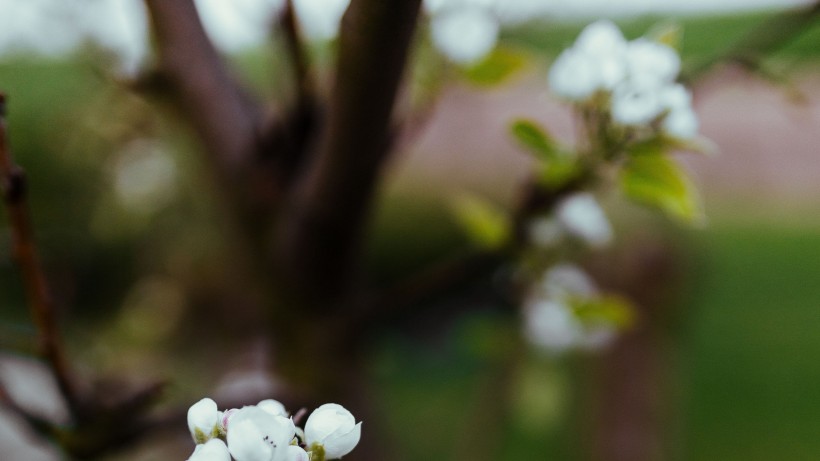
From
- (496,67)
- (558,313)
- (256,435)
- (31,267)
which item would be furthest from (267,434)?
(558,313)

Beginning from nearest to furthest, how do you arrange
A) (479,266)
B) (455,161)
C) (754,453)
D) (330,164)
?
(330,164)
(479,266)
(754,453)
(455,161)

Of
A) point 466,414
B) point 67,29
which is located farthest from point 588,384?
point 67,29

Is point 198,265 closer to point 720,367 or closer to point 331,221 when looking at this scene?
point 720,367

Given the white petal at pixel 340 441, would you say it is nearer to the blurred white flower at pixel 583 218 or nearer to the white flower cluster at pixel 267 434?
the white flower cluster at pixel 267 434

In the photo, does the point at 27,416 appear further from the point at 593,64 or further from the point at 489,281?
the point at 489,281

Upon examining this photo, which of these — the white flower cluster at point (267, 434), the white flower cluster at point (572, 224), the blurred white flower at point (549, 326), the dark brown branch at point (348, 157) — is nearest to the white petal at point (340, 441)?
the white flower cluster at point (267, 434)

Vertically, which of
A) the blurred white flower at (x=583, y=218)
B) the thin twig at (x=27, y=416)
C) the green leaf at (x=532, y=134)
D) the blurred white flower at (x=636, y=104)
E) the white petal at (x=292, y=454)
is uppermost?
the blurred white flower at (x=583, y=218)
